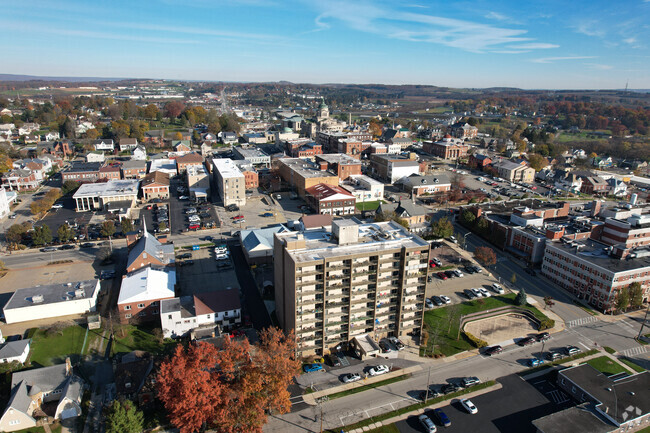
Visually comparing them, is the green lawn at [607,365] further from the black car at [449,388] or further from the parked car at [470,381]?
the black car at [449,388]

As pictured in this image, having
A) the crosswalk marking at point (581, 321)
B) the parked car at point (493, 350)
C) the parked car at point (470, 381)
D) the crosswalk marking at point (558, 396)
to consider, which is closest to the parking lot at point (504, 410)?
the crosswalk marking at point (558, 396)

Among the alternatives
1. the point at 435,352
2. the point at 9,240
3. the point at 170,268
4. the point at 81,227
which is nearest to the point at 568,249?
the point at 435,352

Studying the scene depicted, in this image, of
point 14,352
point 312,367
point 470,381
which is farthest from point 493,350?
point 14,352

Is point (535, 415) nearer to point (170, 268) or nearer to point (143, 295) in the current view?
point (143, 295)

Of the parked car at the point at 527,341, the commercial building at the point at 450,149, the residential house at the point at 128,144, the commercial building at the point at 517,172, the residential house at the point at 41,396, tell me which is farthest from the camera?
the commercial building at the point at 450,149

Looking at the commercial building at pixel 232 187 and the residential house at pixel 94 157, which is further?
the residential house at pixel 94 157

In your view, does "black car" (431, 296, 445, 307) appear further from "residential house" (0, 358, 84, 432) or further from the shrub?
"residential house" (0, 358, 84, 432)
